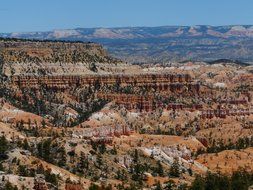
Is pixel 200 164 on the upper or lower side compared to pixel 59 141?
lower

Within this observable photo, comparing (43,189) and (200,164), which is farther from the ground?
(43,189)

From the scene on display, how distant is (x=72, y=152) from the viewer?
369 feet

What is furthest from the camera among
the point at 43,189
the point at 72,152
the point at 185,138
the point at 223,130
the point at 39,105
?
the point at 39,105

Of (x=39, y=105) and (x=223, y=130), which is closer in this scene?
(x=223, y=130)

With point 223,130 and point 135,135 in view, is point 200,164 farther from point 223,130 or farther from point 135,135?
point 223,130

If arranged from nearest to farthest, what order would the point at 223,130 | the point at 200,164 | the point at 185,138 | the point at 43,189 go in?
1. the point at 43,189
2. the point at 200,164
3. the point at 185,138
4. the point at 223,130

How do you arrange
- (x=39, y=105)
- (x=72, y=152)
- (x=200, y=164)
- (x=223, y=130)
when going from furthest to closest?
(x=39, y=105) < (x=223, y=130) < (x=200, y=164) < (x=72, y=152)

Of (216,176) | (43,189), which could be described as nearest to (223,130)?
(216,176)

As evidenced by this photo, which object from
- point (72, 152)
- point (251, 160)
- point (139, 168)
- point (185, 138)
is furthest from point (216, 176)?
point (185, 138)

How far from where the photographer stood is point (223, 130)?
7249 inches

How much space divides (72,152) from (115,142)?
3381 cm

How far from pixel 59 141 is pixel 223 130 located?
74715 millimetres

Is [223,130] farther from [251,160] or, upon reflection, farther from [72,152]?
[72,152]

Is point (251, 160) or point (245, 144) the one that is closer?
point (251, 160)
